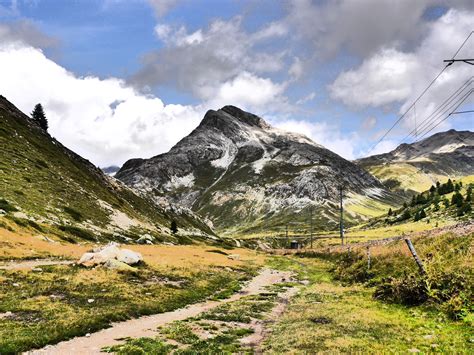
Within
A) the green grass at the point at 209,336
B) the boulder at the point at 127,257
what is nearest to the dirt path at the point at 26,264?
the boulder at the point at 127,257

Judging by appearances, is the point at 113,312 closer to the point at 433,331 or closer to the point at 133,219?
the point at 433,331

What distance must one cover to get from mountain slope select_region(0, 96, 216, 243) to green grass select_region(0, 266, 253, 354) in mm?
44362

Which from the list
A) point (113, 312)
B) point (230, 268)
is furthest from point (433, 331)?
point (230, 268)

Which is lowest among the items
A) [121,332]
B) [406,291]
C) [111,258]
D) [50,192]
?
[121,332]

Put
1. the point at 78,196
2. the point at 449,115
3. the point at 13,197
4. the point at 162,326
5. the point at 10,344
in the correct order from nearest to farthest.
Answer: the point at 10,344
the point at 162,326
the point at 449,115
the point at 13,197
the point at 78,196

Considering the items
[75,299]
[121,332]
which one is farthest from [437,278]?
[75,299]

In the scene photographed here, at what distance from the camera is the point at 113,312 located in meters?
28.4

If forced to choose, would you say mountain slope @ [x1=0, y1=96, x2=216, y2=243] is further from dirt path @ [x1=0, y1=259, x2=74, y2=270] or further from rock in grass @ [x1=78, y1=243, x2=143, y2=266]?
rock in grass @ [x1=78, y1=243, x2=143, y2=266]

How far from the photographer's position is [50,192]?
12206cm

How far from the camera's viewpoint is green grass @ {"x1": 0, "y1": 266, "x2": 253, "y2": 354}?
21844 millimetres

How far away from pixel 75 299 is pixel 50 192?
101 m

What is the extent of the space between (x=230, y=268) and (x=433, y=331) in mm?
53553

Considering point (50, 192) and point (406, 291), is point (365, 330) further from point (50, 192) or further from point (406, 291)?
point (50, 192)

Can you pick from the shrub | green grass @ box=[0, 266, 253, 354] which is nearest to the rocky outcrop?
green grass @ box=[0, 266, 253, 354]
